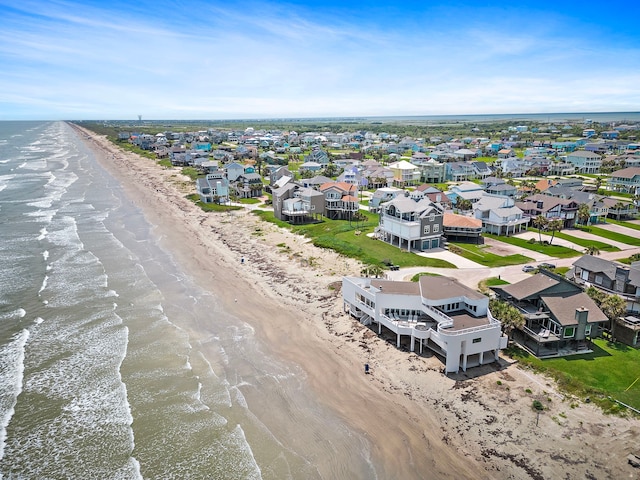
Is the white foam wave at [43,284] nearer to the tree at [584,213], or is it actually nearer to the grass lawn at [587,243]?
the grass lawn at [587,243]

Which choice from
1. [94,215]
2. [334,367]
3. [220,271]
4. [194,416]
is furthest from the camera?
[94,215]

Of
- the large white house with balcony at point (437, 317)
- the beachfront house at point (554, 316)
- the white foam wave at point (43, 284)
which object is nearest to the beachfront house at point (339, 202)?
the large white house with balcony at point (437, 317)

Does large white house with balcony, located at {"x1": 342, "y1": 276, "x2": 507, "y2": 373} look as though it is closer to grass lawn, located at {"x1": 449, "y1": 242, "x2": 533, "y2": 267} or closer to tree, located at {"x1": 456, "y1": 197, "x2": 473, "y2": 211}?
grass lawn, located at {"x1": 449, "y1": 242, "x2": 533, "y2": 267}

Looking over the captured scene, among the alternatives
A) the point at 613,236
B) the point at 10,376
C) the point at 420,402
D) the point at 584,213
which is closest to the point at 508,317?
the point at 420,402

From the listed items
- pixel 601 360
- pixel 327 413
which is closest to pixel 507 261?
pixel 601 360

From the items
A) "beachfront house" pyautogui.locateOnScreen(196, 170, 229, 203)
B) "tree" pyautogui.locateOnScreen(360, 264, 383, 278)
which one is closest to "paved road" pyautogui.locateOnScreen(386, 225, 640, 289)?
"tree" pyautogui.locateOnScreen(360, 264, 383, 278)

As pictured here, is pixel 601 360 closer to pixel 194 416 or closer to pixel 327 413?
pixel 327 413

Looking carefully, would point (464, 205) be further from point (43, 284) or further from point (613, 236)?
point (43, 284)
